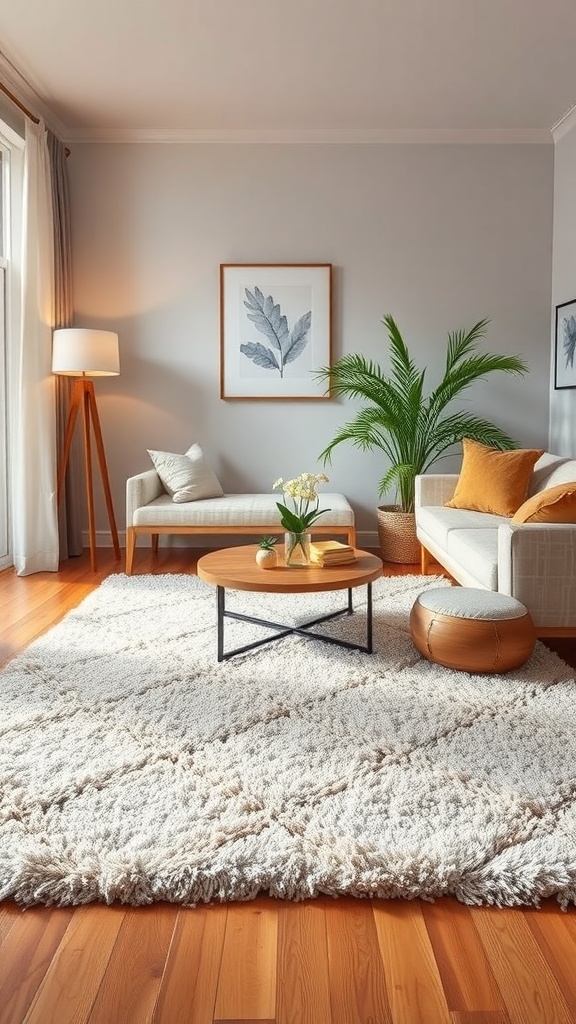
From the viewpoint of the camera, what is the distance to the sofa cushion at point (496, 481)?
13.9 feet

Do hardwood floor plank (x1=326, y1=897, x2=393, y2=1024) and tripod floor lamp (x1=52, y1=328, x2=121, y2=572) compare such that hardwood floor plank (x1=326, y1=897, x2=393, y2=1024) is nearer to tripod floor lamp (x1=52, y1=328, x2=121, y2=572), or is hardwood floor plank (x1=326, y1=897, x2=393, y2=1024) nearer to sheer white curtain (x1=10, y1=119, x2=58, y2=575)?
tripod floor lamp (x1=52, y1=328, x2=121, y2=572)

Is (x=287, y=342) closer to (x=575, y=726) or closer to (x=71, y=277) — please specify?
(x=71, y=277)

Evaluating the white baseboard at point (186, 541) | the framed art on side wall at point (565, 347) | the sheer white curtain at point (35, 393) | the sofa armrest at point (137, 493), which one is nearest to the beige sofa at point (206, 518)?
the sofa armrest at point (137, 493)

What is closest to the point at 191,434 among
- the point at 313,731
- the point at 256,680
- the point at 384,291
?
the point at 384,291

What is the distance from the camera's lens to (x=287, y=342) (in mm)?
5516

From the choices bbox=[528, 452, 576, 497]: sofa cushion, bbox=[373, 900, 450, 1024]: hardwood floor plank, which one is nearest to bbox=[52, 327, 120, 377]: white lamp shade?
bbox=[528, 452, 576, 497]: sofa cushion

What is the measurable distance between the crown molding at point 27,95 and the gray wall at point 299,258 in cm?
26

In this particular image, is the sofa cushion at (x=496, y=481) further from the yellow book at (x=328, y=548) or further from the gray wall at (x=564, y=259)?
the yellow book at (x=328, y=548)

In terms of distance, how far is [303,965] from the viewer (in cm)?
136

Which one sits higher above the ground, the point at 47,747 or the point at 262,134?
the point at 262,134

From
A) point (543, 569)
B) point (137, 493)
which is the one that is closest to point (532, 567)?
point (543, 569)

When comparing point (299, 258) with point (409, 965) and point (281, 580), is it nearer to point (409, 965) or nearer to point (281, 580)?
point (281, 580)

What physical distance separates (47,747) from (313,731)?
2.53 feet

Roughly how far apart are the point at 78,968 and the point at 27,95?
4.89 metres
